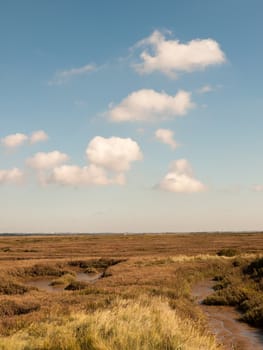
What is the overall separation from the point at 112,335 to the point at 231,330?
328 inches

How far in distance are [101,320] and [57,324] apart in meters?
2.16

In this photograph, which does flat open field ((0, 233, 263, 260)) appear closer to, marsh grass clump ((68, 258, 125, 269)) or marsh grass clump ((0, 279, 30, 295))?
marsh grass clump ((68, 258, 125, 269))

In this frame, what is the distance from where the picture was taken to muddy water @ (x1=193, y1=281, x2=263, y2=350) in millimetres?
14727

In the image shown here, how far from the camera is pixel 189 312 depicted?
58.3 ft

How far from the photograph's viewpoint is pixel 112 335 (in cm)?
1051

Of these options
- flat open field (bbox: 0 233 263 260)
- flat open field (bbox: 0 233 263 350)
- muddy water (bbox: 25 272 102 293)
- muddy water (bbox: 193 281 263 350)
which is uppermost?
flat open field (bbox: 0 233 263 350)

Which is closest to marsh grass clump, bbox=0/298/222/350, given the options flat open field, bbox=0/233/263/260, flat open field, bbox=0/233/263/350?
flat open field, bbox=0/233/263/350

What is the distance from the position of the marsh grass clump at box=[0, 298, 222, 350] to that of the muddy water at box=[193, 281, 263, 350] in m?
3.18

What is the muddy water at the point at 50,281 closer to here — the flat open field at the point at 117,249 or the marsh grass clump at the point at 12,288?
the marsh grass clump at the point at 12,288

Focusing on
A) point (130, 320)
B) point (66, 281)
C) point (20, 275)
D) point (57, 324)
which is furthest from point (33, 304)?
point (20, 275)

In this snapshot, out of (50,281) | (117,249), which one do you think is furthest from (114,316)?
(117,249)

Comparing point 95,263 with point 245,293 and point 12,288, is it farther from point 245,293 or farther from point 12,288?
point 245,293

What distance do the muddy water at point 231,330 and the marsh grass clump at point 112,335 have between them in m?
3.18

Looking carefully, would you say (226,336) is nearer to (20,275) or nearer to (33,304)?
(33,304)
